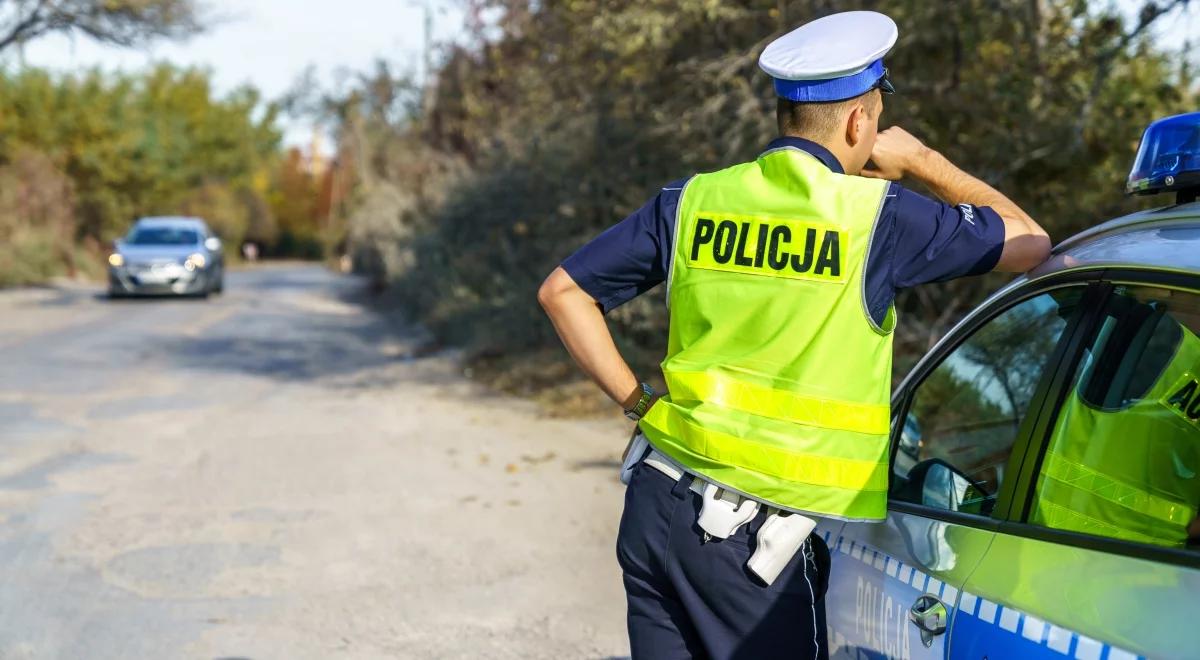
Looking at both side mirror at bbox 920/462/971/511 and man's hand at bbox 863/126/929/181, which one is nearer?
man's hand at bbox 863/126/929/181

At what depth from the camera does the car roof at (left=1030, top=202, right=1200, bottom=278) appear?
2.18 metres

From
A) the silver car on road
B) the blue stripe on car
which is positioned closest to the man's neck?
the blue stripe on car

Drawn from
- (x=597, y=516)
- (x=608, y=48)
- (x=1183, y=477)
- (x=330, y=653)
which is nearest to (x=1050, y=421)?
(x=1183, y=477)

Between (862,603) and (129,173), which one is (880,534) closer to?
(862,603)


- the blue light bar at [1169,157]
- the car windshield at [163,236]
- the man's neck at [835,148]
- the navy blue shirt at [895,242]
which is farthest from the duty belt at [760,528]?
the car windshield at [163,236]

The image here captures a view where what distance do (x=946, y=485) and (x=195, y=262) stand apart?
24.9 m

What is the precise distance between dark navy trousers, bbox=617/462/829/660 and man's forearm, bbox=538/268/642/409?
9.4 inches

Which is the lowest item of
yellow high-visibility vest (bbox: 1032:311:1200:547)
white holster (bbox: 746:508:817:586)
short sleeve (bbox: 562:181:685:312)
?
Result: white holster (bbox: 746:508:817:586)

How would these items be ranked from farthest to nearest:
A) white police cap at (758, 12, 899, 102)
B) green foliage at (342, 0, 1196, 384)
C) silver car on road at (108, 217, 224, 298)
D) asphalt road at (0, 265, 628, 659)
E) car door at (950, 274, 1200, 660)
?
silver car on road at (108, 217, 224, 298), green foliage at (342, 0, 1196, 384), asphalt road at (0, 265, 628, 659), white police cap at (758, 12, 899, 102), car door at (950, 274, 1200, 660)

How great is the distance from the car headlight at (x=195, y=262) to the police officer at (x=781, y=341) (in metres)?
25.0

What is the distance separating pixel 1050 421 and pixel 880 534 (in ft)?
1.67

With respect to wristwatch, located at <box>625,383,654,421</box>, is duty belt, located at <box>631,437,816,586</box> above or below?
below

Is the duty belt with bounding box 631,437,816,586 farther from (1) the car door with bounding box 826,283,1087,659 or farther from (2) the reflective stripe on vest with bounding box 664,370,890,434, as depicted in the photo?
(1) the car door with bounding box 826,283,1087,659

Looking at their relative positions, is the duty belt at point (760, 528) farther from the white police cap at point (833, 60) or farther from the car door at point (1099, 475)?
the white police cap at point (833, 60)
